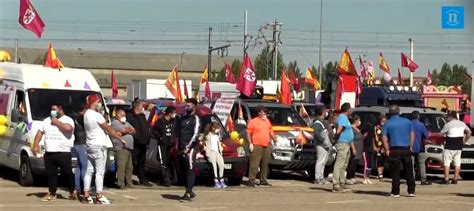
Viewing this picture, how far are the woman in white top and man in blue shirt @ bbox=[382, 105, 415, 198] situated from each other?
3188 millimetres

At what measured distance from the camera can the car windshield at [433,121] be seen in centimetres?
2083

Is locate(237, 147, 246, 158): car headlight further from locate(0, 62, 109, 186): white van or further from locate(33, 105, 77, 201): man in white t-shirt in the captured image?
locate(33, 105, 77, 201): man in white t-shirt

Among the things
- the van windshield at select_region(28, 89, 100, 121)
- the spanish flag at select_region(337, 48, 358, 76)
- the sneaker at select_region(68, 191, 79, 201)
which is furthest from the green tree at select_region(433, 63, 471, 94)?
the sneaker at select_region(68, 191, 79, 201)

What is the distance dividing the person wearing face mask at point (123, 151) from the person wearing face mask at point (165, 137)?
827 millimetres

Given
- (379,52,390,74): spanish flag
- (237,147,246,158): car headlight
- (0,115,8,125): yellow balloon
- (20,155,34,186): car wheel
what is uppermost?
(379,52,390,74): spanish flag

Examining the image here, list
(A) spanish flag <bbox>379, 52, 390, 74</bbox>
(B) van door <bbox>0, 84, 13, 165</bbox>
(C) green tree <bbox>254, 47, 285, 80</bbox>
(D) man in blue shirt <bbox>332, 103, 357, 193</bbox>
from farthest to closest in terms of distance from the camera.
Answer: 1. (C) green tree <bbox>254, 47, 285, 80</bbox>
2. (A) spanish flag <bbox>379, 52, 390, 74</bbox>
3. (B) van door <bbox>0, 84, 13, 165</bbox>
4. (D) man in blue shirt <bbox>332, 103, 357, 193</bbox>

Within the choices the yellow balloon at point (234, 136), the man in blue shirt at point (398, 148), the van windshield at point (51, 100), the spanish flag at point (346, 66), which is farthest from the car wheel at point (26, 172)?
the spanish flag at point (346, 66)

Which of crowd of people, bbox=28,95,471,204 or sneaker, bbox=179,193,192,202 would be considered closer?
crowd of people, bbox=28,95,471,204

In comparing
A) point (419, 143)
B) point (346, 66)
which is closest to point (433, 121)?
point (419, 143)

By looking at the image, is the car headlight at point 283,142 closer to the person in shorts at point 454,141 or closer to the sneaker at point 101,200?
the person in shorts at point 454,141

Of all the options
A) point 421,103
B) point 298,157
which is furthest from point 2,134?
point 421,103

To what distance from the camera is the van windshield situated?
15.9 metres

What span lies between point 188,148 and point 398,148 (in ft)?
13.3

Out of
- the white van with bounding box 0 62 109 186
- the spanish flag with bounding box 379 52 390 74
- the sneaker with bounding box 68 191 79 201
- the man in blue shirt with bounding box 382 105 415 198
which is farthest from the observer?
the spanish flag with bounding box 379 52 390 74
